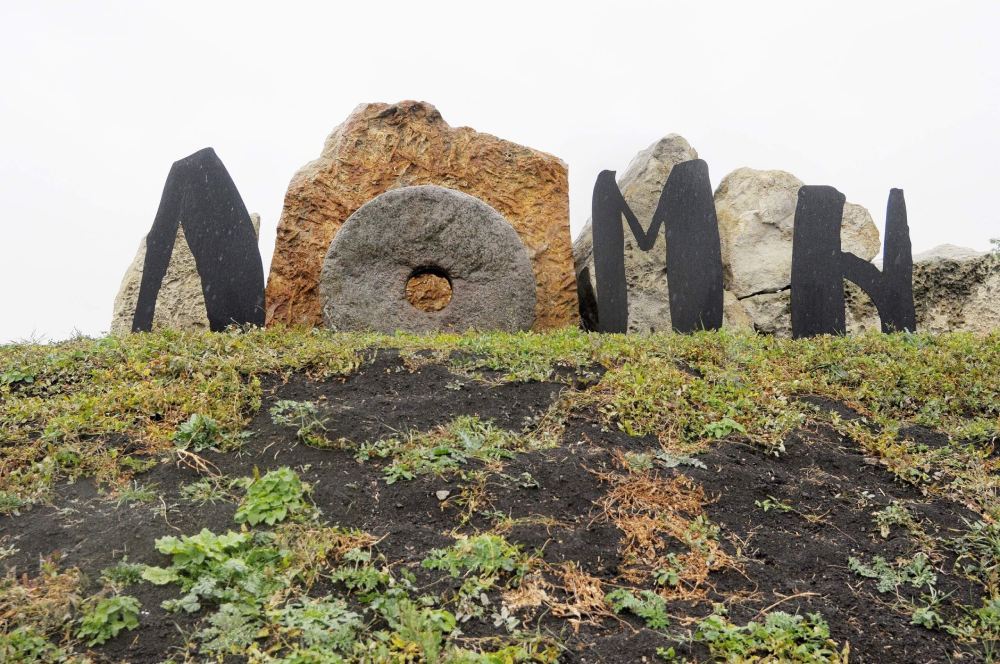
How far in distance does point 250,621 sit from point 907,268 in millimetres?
7668

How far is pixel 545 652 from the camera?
2.93 metres

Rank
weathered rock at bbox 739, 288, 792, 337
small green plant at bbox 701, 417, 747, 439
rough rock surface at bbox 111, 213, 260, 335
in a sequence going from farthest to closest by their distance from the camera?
weathered rock at bbox 739, 288, 792, 337, rough rock surface at bbox 111, 213, 260, 335, small green plant at bbox 701, 417, 747, 439

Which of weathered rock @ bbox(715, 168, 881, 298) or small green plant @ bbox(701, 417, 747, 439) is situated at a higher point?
weathered rock @ bbox(715, 168, 881, 298)

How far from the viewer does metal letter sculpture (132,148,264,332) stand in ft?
26.2

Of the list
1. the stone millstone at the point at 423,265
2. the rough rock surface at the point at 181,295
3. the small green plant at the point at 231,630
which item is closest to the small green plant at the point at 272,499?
the small green plant at the point at 231,630

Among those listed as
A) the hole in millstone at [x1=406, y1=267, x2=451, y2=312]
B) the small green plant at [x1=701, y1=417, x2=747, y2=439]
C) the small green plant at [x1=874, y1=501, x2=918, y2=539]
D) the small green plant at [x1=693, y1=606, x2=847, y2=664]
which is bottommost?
the small green plant at [x1=693, y1=606, x2=847, y2=664]

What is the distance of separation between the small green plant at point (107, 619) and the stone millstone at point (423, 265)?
516cm

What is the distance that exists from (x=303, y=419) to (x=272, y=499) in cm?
85

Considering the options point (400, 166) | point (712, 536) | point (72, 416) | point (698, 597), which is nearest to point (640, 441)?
point (712, 536)

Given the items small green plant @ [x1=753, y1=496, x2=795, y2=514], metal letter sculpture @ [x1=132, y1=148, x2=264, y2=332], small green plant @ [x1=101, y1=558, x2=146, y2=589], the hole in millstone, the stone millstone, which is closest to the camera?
small green plant @ [x1=101, y1=558, x2=146, y2=589]

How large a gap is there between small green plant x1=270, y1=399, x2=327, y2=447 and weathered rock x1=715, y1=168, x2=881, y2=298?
6893 mm

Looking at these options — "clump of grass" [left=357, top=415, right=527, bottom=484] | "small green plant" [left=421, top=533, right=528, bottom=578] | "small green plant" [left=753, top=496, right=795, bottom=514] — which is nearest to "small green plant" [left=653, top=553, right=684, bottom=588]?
"small green plant" [left=421, top=533, right=528, bottom=578]

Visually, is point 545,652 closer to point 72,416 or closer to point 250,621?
point 250,621

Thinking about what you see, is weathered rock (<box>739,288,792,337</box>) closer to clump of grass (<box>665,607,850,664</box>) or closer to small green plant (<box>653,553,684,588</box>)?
small green plant (<box>653,553,684,588</box>)
